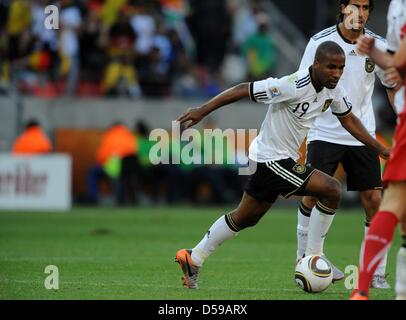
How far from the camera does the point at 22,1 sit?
24281mm

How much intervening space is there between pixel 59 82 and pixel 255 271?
47.1 ft

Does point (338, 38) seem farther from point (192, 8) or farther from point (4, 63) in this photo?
point (192, 8)

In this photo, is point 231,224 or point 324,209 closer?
point 231,224

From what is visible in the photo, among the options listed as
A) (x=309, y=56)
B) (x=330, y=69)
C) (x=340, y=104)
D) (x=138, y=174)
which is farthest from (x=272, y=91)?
(x=138, y=174)

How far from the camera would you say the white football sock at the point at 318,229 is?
10094mm

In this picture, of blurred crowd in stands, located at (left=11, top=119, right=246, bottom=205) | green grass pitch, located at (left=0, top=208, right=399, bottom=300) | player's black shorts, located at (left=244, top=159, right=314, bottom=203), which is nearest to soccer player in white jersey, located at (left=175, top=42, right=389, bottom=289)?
player's black shorts, located at (left=244, top=159, right=314, bottom=203)

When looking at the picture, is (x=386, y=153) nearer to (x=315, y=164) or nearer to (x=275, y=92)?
(x=275, y=92)

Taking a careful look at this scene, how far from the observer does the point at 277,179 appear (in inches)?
357

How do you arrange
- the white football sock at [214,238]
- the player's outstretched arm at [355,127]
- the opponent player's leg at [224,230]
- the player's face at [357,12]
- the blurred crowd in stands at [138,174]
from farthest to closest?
1. the blurred crowd in stands at [138,174]
2. the player's face at [357,12]
3. the player's outstretched arm at [355,127]
4. the white football sock at [214,238]
5. the opponent player's leg at [224,230]

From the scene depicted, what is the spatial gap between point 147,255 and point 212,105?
15.3 ft

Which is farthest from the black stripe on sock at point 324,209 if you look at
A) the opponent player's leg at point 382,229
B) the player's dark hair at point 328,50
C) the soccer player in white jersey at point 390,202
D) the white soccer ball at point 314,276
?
the opponent player's leg at point 382,229

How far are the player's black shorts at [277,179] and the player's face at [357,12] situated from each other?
1959mm

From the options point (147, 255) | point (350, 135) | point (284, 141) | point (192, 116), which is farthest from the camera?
point (147, 255)

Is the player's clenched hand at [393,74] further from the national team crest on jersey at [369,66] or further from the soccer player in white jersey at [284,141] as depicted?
the national team crest on jersey at [369,66]
